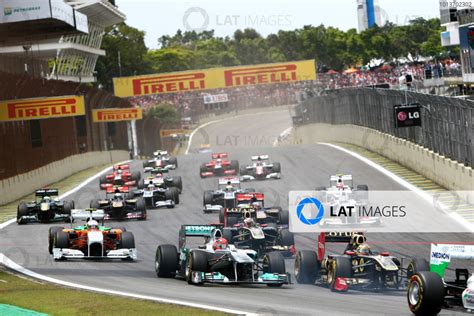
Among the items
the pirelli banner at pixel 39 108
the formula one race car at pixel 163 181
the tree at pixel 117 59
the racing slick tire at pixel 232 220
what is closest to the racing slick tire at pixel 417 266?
the racing slick tire at pixel 232 220

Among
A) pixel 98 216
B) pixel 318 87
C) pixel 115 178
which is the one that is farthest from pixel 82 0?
pixel 98 216

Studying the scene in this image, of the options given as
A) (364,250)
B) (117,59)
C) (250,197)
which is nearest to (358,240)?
(364,250)

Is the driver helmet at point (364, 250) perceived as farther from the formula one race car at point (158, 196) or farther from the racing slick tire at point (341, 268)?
the formula one race car at point (158, 196)

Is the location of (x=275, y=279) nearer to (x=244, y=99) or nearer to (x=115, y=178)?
(x=115, y=178)

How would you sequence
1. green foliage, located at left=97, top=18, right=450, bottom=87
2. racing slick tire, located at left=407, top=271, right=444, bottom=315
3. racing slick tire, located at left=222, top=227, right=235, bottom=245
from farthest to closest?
green foliage, located at left=97, top=18, right=450, bottom=87, racing slick tire, located at left=222, top=227, right=235, bottom=245, racing slick tire, located at left=407, top=271, right=444, bottom=315

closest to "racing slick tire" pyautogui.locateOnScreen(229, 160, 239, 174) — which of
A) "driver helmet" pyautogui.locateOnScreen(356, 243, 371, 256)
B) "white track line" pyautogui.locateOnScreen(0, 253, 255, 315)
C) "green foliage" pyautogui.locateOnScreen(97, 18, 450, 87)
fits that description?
"white track line" pyautogui.locateOnScreen(0, 253, 255, 315)

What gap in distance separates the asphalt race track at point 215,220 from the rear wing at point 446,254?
2.11ft

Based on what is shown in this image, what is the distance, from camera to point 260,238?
22.5 meters

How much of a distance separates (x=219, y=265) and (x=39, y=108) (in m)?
27.4

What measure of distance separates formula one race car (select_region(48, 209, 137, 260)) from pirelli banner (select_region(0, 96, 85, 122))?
61.5ft

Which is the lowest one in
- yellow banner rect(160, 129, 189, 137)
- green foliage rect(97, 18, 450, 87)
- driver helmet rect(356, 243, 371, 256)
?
driver helmet rect(356, 243, 371, 256)

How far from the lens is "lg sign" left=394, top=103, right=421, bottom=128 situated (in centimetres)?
3572

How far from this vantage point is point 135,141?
274 feet

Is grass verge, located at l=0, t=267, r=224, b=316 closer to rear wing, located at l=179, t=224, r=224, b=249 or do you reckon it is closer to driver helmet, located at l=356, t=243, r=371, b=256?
rear wing, located at l=179, t=224, r=224, b=249
